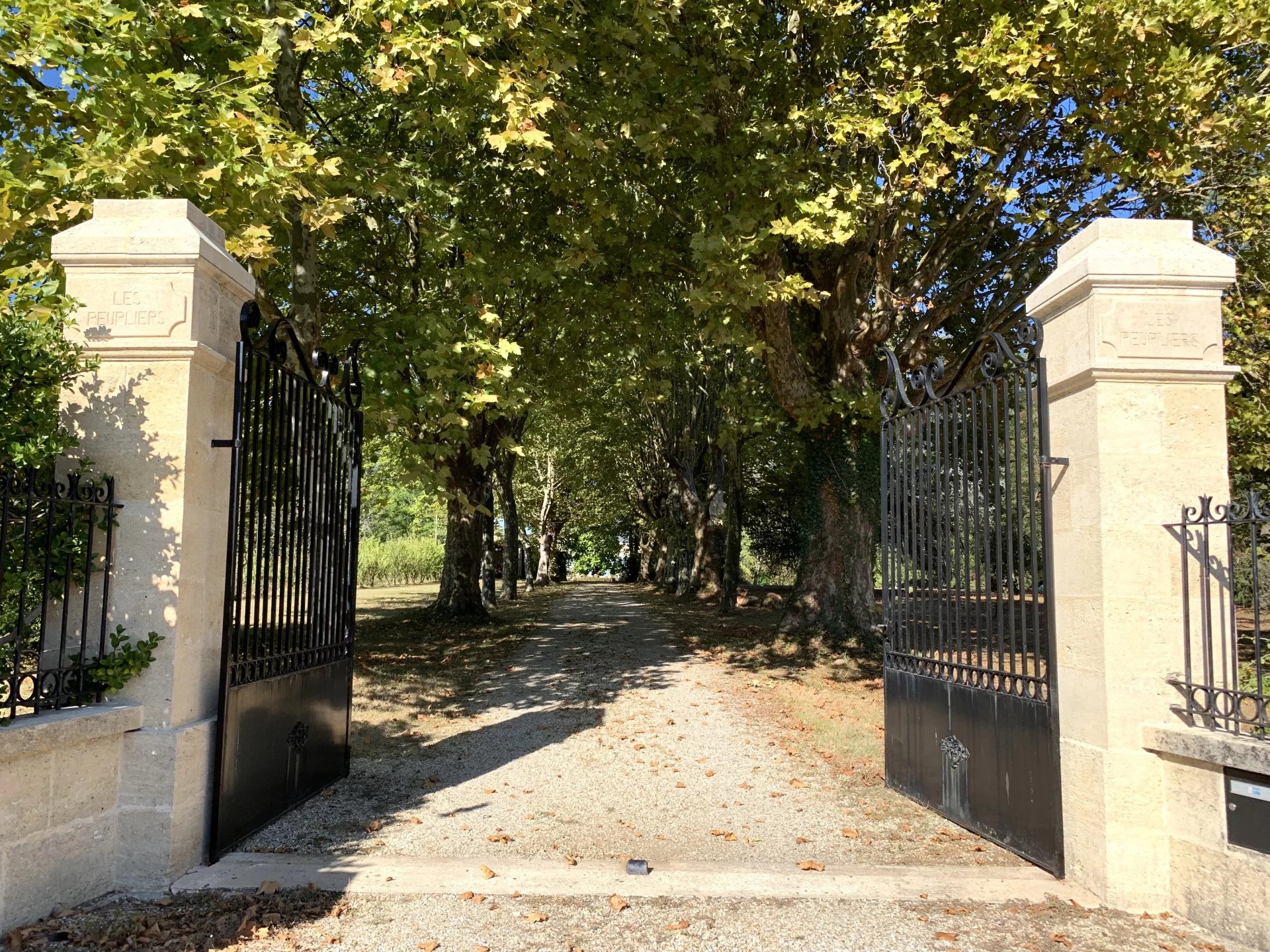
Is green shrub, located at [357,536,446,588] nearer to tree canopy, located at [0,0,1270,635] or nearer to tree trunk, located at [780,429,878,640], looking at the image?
tree canopy, located at [0,0,1270,635]

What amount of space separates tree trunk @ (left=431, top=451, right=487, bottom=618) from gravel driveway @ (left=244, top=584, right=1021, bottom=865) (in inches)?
337

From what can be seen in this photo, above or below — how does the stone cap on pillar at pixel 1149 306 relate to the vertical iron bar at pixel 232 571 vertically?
above

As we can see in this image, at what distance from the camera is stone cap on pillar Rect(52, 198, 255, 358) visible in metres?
5.15

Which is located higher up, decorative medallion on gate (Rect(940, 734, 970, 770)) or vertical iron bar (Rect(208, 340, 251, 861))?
vertical iron bar (Rect(208, 340, 251, 861))

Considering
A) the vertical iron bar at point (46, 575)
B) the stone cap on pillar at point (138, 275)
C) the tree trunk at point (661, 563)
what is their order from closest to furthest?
the vertical iron bar at point (46, 575) < the stone cap on pillar at point (138, 275) < the tree trunk at point (661, 563)

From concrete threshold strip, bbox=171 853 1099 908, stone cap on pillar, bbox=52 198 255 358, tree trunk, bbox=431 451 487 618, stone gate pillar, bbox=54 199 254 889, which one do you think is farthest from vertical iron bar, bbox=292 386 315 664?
tree trunk, bbox=431 451 487 618

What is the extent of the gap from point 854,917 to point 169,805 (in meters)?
3.76

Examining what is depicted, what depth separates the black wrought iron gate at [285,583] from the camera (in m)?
5.53

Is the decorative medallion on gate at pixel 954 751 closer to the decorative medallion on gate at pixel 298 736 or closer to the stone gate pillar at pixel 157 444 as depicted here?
the decorative medallion on gate at pixel 298 736

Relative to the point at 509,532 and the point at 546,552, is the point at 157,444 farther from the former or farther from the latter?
the point at 546,552

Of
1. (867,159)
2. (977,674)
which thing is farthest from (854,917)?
(867,159)

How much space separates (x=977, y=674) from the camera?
5914mm

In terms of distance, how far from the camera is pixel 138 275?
5.21 m

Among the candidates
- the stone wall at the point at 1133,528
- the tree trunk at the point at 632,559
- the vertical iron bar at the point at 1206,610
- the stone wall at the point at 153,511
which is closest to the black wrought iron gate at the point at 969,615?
the stone wall at the point at 1133,528
